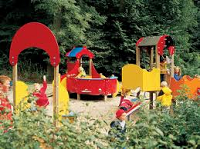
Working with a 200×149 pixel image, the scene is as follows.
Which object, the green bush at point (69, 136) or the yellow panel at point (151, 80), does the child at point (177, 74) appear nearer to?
the yellow panel at point (151, 80)

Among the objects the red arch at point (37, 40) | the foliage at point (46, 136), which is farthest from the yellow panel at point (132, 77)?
the foliage at point (46, 136)

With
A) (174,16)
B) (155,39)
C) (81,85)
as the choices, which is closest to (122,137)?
(155,39)

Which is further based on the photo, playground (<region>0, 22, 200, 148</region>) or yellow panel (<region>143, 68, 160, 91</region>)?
yellow panel (<region>143, 68, 160, 91</region>)

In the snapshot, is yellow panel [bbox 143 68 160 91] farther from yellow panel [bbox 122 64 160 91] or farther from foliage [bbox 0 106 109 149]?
foliage [bbox 0 106 109 149]

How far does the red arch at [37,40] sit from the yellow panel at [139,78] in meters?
3.68

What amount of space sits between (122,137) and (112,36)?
16.8 m

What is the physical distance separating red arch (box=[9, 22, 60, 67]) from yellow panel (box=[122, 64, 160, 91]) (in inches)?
145

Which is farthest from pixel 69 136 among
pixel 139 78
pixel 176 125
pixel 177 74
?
pixel 177 74

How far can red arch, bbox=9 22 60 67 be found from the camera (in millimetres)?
6090

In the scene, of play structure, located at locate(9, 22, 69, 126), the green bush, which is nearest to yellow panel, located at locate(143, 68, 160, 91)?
play structure, located at locate(9, 22, 69, 126)

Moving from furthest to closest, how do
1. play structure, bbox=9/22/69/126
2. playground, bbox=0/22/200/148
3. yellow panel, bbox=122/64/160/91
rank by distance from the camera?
yellow panel, bbox=122/64/160/91, play structure, bbox=9/22/69/126, playground, bbox=0/22/200/148

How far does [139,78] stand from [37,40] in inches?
148

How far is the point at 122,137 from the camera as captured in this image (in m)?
3.09

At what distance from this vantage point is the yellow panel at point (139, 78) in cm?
931
